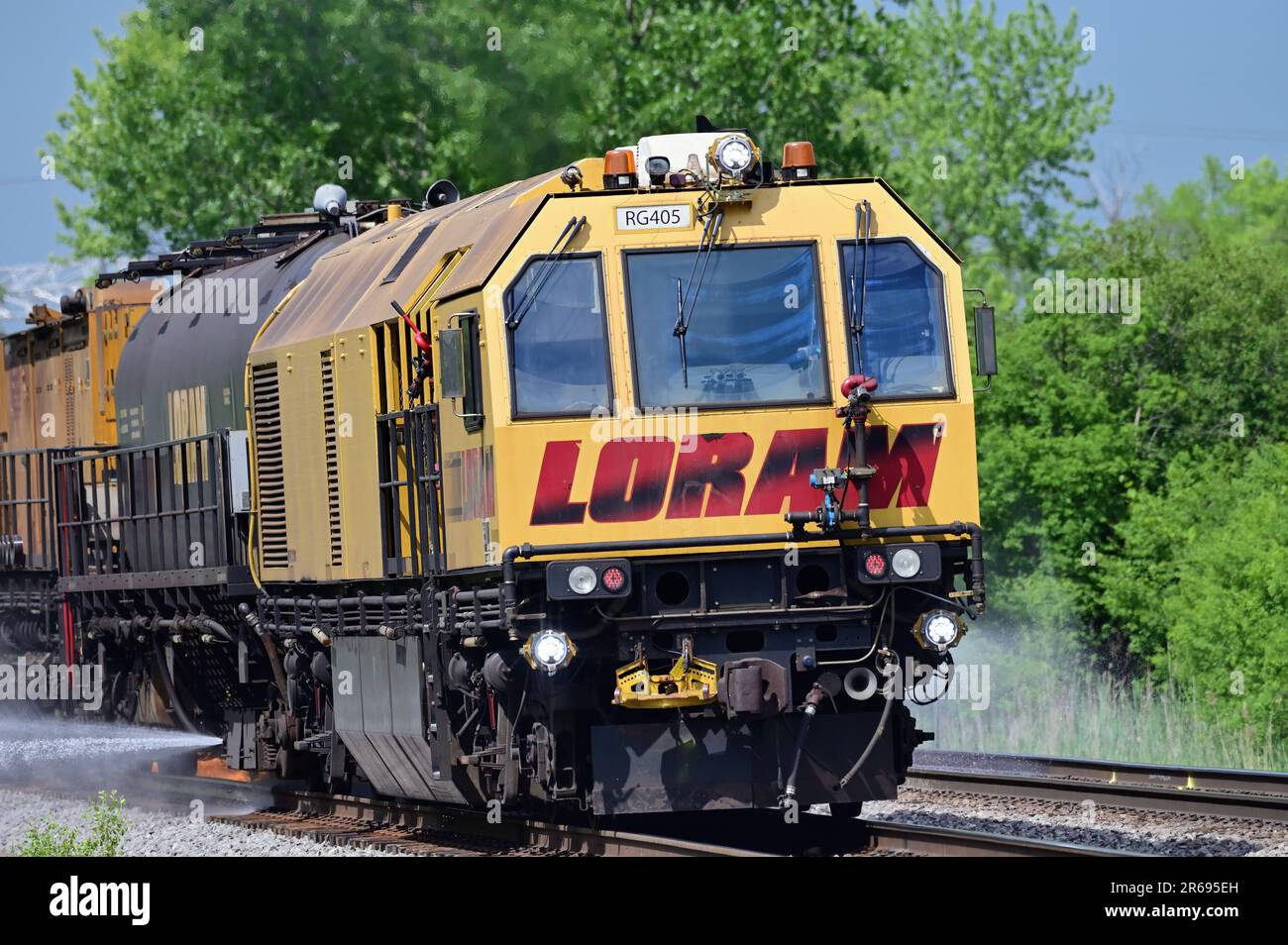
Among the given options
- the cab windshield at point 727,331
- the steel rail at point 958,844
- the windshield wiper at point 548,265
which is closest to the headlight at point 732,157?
the cab windshield at point 727,331

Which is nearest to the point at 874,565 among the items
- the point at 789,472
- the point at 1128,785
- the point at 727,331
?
the point at 789,472

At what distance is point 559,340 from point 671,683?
2.03 metres

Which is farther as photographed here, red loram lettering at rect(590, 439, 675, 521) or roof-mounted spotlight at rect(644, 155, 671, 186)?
roof-mounted spotlight at rect(644, 155, 671, 186)

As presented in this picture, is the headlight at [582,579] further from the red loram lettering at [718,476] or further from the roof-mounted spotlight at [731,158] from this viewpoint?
the roof-mounted spotlight at [731,158]

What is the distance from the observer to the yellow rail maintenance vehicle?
11.1 m

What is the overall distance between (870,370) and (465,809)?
439cm

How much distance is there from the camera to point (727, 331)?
1131 centimetres

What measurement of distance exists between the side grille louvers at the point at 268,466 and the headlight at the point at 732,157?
441 centimetres

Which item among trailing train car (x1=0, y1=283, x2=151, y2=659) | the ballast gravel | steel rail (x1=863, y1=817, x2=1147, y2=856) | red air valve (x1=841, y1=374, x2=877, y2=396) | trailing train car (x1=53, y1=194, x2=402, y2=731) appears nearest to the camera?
steel rail (x1=863, y1=817, x2=1147, y2=856)

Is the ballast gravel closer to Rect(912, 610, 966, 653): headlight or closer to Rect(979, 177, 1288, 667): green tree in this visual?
Rect(912, 610, 966, 653): headlight

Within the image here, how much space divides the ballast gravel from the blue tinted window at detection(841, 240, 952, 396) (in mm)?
4229

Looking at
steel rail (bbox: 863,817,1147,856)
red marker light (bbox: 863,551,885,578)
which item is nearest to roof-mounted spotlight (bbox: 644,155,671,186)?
red marker light (bbox: 863,551,885,578)

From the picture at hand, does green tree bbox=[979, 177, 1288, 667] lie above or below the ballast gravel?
above
